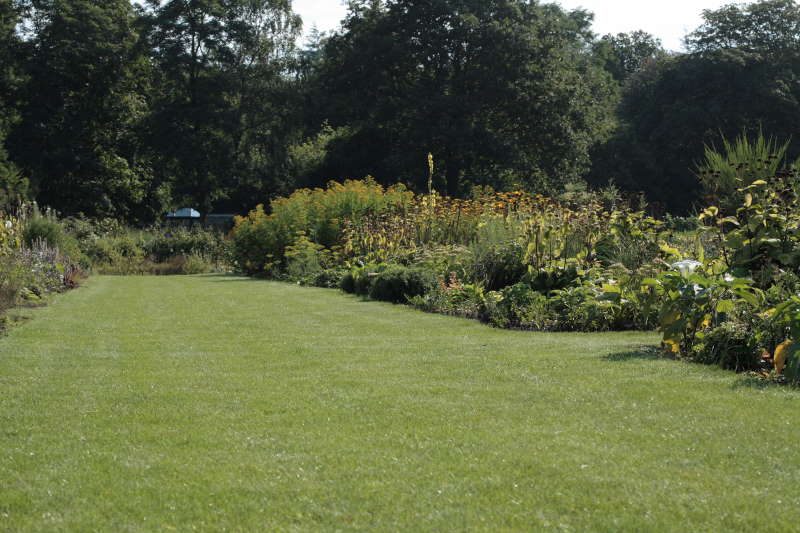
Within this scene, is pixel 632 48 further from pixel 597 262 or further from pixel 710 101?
pixel 597 262

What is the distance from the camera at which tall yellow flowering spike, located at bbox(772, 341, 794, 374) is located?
18.2 feet

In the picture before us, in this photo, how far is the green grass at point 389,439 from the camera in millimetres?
3367

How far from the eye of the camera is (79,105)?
39.2m

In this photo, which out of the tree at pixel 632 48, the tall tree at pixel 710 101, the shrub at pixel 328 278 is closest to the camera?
the shrub at pixel 328 278

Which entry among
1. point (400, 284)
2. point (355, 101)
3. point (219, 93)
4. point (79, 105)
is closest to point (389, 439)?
point (400, 284)

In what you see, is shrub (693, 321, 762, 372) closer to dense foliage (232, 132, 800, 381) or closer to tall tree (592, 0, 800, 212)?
dense foliage (232, 132, 800, 381)

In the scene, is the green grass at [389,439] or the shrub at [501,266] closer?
the green grass at [389,439]

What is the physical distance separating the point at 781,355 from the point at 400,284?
7152mm

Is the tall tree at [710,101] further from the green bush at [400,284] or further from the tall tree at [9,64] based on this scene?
the green bush at [400,284]

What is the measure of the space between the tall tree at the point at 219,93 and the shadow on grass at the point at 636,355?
33.3 metres

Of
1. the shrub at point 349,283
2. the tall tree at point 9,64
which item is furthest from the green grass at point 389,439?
the tall tree at point 9,64

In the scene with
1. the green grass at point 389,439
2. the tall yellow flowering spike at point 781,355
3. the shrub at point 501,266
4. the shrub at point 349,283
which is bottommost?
the green grass at point 389,439

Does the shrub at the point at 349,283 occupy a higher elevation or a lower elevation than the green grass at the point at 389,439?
higher

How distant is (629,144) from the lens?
43.4 meters
